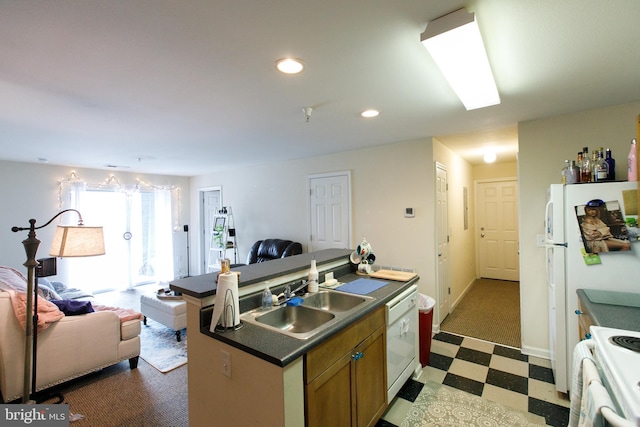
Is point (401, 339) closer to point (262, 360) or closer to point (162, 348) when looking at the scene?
point (262, 360)

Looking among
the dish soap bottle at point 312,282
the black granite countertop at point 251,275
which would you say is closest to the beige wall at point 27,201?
the black granite countertop at point 251,275

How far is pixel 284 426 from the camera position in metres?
1.23

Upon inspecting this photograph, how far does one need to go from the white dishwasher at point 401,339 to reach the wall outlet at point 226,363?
111 centimetres

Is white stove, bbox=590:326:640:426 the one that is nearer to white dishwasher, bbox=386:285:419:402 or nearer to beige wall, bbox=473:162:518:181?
white dishwasher, bbox=386:285:419:402

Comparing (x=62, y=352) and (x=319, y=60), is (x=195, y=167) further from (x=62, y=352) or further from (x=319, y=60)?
(x=319, y=60)

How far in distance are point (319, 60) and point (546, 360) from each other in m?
3.45

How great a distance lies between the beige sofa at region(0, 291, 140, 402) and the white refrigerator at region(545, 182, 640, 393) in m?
3.74

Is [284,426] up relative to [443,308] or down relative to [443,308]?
up

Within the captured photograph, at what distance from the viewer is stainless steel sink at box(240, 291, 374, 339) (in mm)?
1691

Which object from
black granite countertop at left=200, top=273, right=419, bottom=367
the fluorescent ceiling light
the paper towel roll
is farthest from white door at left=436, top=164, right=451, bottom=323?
the paper towel roll

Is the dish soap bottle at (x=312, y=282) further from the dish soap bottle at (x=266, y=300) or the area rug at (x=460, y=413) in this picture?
the area rug at (x=460, y=413)

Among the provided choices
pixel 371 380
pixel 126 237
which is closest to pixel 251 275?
pixel 371 380

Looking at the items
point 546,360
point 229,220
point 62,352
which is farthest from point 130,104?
point 546,360

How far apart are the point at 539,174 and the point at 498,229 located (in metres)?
3.32
